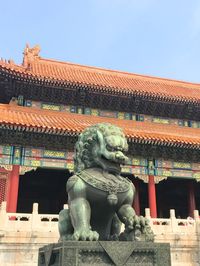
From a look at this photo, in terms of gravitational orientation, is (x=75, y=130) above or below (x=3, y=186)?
above

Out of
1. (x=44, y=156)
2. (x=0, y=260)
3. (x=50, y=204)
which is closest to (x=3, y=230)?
(x=0, y=260)

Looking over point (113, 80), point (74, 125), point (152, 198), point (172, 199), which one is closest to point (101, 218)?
point (74, 125)

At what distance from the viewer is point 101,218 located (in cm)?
430

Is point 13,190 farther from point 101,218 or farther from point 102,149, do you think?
point 102,149

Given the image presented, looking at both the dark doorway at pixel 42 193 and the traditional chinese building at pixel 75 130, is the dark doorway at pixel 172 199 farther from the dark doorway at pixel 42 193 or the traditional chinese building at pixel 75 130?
the dark doorway at pixel 42 193

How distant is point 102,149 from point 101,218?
880mm

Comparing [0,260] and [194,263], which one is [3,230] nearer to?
[0,260]

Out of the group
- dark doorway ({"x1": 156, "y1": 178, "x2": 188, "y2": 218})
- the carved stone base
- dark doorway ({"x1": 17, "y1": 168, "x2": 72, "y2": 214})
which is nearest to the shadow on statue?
the carved stone base

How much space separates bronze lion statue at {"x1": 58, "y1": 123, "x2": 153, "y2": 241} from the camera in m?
3.97

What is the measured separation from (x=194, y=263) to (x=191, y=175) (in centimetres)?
544

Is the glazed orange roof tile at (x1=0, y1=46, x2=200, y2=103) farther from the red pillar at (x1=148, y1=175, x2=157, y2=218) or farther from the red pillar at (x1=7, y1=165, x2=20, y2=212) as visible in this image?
the red pillar at (x1=7, y1=165, x2=20, y2=212)

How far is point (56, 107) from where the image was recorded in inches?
672

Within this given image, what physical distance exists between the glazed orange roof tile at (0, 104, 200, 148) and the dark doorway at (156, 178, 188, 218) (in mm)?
3614

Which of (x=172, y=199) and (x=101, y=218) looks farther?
(x=172, y=199)
